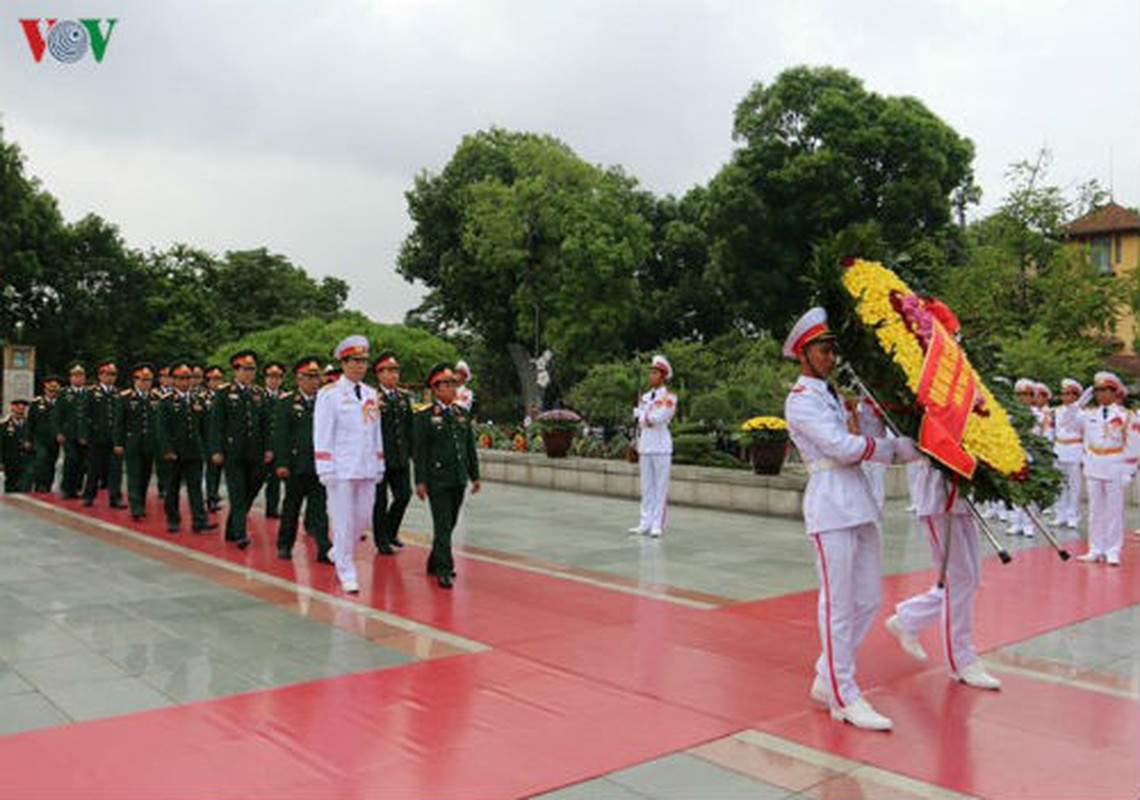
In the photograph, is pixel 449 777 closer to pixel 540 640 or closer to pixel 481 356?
A: pixel 540 640

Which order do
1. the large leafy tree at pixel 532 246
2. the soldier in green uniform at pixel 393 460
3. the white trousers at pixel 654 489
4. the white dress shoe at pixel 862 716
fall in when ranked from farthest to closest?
the large leafy tree at pixel 532 246
the white trousers at pixel 654 489
the soldier in green uniform at pixel 393 460
the white dress shoe at pixel 862 716

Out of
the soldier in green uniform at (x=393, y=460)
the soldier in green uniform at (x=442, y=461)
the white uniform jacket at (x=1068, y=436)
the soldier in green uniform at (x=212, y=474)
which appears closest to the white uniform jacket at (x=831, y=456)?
the soldier in green uniform at (x=442, y=461)

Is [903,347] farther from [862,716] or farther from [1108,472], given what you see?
[1108,472]

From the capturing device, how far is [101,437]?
12.6m

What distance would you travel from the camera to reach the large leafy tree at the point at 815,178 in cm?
2986

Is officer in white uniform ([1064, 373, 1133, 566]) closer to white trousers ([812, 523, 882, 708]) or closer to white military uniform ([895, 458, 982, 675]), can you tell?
white military uniform ([895, 458, 982, 675])

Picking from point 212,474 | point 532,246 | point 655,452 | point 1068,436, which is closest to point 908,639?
point 655,452

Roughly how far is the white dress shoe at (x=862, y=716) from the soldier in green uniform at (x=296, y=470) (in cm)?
543

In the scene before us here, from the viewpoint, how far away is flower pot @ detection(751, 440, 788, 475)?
12781mm

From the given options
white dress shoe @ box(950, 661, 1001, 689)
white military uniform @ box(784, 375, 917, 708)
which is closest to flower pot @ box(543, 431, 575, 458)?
white dress shoe @ box(950, 661, 1001, 689)

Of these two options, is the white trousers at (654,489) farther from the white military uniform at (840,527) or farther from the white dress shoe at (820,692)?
the white military uniform at (840,527)

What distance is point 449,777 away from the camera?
3.79 metres

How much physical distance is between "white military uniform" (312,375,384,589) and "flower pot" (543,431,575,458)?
28.8ft

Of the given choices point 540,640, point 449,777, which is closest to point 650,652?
point 540,640
